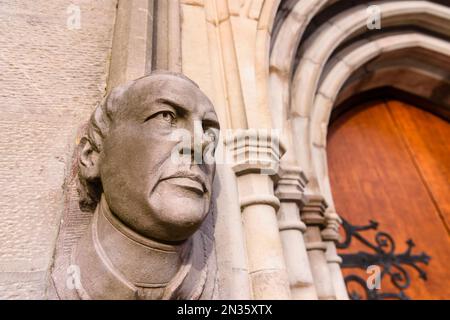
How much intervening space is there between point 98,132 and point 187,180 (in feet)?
0.88

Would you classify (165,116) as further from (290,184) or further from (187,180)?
(290,184)

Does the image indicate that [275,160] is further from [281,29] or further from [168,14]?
[281,29]

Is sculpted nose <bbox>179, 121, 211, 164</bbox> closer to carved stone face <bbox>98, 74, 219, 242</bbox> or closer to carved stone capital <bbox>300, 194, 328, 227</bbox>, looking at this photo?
carved stone face <bbox>98, 74, 219, 242</bbox>

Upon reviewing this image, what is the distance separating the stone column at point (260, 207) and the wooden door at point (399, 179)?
94 cm

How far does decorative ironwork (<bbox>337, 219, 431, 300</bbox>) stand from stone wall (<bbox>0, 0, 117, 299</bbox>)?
4.55 feet

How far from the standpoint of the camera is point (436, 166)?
6.75 ft

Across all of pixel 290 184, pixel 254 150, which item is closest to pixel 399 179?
pixel 290 184

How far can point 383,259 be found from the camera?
5.74 ft

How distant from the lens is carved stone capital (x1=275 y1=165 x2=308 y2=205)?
3.85 ft

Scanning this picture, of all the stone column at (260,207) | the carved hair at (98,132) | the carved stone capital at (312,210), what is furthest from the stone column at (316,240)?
the carved hair at (98,132)

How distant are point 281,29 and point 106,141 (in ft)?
3.59

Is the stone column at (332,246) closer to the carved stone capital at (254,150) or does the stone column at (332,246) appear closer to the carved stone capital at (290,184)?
the carved stone capital at (290,184)

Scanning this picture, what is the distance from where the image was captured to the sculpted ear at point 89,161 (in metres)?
0.74
